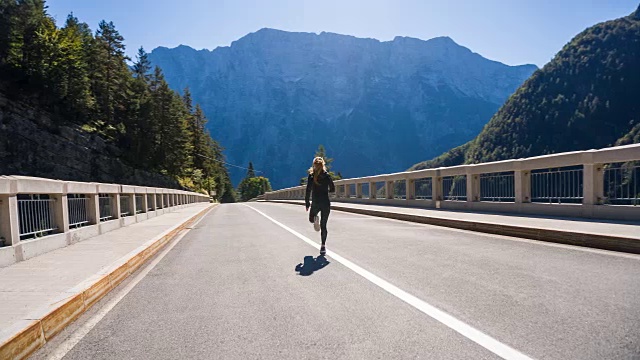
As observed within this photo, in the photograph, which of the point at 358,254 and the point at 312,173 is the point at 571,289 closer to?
the point at 358,254

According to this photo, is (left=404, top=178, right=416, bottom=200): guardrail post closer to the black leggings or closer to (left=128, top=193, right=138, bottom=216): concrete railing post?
(left=128, top=193, right=138, bottom=216): concrete railing post

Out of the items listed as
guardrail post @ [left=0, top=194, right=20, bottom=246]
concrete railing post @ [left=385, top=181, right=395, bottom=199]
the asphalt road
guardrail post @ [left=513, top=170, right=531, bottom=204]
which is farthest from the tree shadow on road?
concrete railing post @ [left=385, top=181, right=395, bottom=199]

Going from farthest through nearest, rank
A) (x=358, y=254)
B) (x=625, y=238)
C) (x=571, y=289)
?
(x=358, y=254) → (x=625, y=238) → (x=571, y=289)

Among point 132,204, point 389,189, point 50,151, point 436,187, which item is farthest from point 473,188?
point 50,151

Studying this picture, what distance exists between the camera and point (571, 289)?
5363mm

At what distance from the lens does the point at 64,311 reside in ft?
15.2

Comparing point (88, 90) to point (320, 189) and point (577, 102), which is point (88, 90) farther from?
point (577, 102)

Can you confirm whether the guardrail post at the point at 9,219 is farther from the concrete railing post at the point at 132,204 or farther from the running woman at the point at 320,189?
the concrete railing post at the point at 132,204

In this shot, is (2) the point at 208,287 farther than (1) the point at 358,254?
No

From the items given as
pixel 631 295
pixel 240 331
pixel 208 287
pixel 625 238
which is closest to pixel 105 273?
pixel 208 287

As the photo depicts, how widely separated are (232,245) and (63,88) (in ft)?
201

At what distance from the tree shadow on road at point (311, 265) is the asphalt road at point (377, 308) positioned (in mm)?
38

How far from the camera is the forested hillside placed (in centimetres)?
6012

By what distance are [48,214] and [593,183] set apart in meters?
13.4
